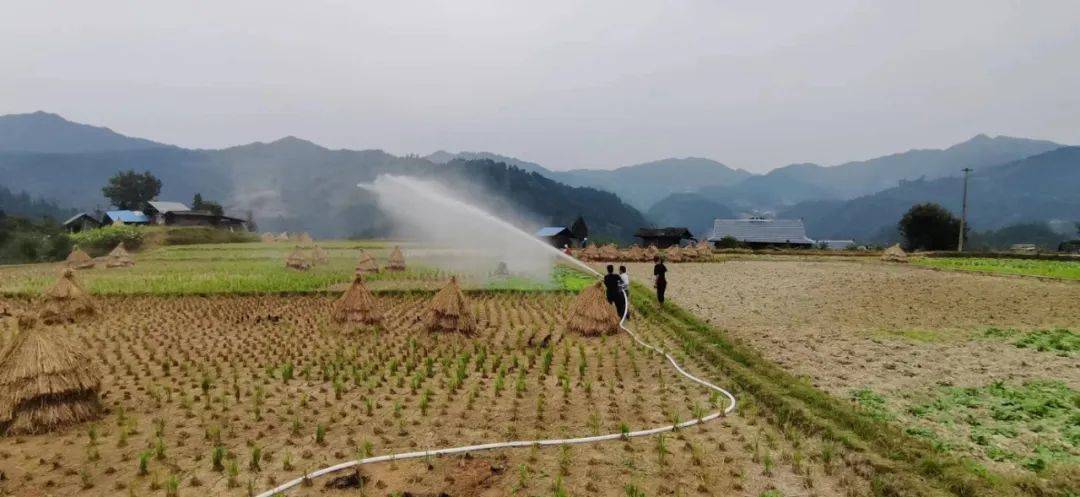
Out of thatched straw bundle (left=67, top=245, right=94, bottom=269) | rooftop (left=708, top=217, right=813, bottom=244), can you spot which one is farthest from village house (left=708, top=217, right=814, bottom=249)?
thatched straw bundle (left=67, top=245, right=94, bottom=269)

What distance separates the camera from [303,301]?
21094 mm

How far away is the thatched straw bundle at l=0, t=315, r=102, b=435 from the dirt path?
39.8 feet

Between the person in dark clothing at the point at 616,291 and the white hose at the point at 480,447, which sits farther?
the person in dark clothing at the point at 616,291

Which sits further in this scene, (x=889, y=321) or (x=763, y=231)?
(x=763, y=231)

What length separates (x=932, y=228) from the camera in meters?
61.6

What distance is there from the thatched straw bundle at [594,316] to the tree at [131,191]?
84.7m

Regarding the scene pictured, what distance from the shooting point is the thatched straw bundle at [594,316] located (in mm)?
14797

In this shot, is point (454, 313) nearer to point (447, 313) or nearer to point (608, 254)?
point (447, 313)

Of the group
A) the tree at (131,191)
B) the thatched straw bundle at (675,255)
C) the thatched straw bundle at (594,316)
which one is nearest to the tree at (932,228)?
the thatched straw bundle at (675,255)

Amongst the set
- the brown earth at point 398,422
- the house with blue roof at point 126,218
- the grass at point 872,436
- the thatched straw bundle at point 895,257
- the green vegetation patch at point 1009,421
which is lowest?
the brown earth at point 398,422

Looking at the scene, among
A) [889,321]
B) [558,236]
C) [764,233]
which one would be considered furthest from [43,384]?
[764,233]

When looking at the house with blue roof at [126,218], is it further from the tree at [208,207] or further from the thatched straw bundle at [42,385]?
the thatched straw bundle at [42,385]

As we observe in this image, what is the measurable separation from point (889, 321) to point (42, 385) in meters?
19.2

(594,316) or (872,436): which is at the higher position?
(594,316)
